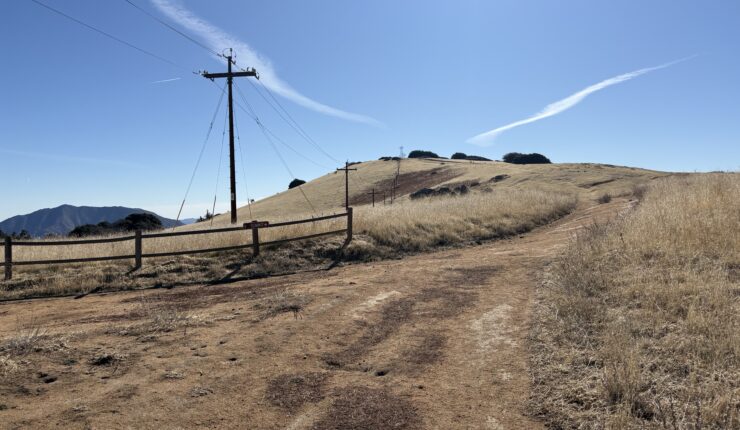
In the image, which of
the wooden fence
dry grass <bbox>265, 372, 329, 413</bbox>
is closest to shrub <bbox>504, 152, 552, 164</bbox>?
the wooden fence

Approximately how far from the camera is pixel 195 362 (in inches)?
220

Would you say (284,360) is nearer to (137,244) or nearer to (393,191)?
(137,244)

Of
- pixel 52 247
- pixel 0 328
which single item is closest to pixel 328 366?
pixel 0 328

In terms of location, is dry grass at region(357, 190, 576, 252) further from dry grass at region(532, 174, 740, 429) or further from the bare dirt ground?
dry grass at region(532, 174, 740, 429)

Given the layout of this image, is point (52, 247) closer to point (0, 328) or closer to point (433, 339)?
point (0, 328)

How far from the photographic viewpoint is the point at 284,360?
5.68 m

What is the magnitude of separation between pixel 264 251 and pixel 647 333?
457 inches

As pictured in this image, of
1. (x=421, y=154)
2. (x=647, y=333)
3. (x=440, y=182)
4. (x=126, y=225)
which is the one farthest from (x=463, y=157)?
(x=647, y=333)

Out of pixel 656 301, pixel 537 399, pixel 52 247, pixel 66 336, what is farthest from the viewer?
pixel 52 247

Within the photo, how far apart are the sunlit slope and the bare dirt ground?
2562 cm

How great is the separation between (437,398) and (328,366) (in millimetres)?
1596

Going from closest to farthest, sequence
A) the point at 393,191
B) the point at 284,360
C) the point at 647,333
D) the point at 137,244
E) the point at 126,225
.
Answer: the point at 647,333
the point at 284,360
the point at 137,244
the point at 126,225
the point at 393,191

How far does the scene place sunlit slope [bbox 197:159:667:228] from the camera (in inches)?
1683

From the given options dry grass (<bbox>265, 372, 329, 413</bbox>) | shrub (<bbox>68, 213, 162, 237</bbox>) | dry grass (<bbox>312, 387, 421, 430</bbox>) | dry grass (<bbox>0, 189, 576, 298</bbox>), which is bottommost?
dry grass (<bbox>312, 387, 421, 430</bbox>)
